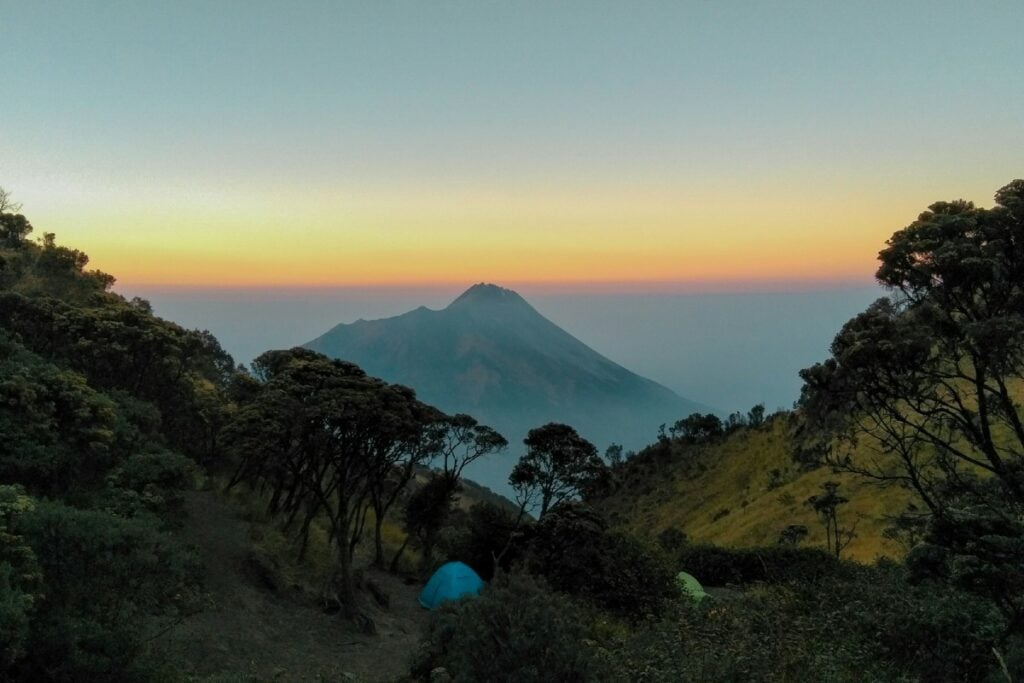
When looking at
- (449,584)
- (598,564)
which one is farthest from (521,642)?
(449,584)

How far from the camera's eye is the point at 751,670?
896 centimetres

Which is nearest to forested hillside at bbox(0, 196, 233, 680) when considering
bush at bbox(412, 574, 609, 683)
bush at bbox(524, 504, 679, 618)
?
bush at bbox(412, 574, 609, 683)

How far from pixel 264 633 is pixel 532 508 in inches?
486

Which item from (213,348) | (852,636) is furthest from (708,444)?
(852,636)

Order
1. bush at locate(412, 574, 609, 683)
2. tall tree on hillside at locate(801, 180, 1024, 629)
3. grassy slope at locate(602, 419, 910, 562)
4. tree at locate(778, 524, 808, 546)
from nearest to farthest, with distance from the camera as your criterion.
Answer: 1. bush at locate(412, 574, 609, 683)
2. tall tree on hillside at locate(801, 180, 1024, 629)
3. tree at locate(778, 524, 808, 546)
4. grassy slope at locate(602, 419, 910, 562)

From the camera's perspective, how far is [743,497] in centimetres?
4972

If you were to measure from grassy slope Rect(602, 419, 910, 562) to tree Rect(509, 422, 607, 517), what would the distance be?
1159 cm

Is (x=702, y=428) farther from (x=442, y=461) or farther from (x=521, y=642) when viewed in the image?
(x=521, y=642)

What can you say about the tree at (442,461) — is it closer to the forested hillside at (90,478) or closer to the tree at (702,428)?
the forested hillside at (90,478)

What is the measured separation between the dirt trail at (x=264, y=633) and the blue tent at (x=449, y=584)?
1.84 feet

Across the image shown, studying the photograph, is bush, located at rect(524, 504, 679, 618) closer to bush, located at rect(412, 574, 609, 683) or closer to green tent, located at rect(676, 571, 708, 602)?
green tent, located at rect(676, 571, 708, 602)

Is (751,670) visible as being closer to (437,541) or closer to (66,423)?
(66,423)

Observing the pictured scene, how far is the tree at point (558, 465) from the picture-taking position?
23828 millimetres

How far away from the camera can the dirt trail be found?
13.3 metres
